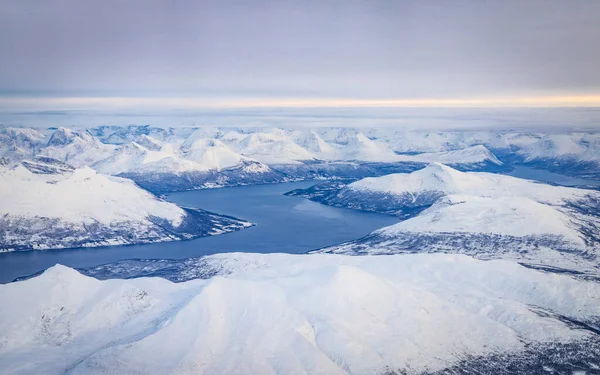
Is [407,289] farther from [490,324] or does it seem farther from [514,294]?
[514,294]

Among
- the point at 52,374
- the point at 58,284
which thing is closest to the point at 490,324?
the point at 52,374

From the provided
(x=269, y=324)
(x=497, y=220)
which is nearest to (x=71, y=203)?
(x=269, y=324)

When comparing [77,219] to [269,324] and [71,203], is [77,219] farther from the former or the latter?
[269,324]

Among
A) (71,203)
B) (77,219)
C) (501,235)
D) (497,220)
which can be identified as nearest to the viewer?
(501,235)

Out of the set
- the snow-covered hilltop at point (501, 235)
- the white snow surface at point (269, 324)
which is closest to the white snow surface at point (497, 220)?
the snow-covered hilltop at point (501, 235)

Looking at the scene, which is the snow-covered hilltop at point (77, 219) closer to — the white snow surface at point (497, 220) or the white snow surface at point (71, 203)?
the white snow surface at point (71, 203)

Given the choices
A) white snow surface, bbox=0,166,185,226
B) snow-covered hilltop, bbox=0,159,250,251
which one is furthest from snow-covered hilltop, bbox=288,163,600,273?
white snow surface, bbox=0,166,185,226
